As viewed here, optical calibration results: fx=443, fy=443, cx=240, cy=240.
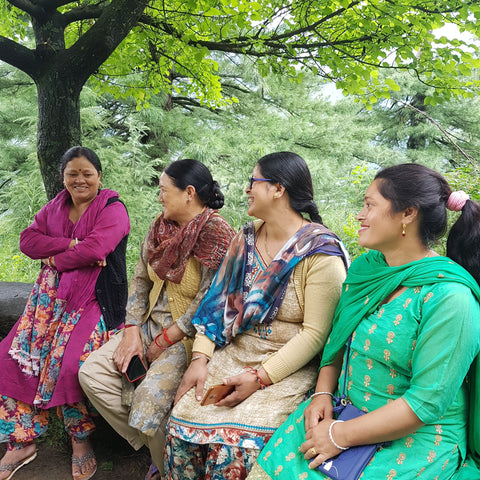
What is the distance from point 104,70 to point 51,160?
1885 mm

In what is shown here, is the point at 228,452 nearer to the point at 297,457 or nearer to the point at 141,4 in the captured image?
the point at 297,457

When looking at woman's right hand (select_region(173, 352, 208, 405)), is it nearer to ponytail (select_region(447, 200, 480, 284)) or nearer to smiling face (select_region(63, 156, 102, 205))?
ponytail (select_region(447, 200, 480, 284))

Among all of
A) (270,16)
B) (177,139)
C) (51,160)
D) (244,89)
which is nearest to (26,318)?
(51,160)

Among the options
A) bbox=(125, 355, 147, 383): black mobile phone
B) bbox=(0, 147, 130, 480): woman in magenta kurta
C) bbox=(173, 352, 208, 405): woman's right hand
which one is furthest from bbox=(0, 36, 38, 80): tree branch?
bbox=(173, 352, 208, 405): woman's right hand

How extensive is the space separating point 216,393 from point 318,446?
51 cm

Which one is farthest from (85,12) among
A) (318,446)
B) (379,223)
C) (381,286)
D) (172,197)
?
(318,446)

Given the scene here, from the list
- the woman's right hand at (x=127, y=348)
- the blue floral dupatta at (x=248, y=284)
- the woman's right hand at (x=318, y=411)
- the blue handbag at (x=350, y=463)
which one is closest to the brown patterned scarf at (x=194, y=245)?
the blue floral dupatta at (x=248, y=284)

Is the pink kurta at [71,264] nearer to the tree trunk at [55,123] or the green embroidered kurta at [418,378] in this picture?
the tree trunk at [55,123]

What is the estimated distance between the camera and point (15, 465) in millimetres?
2457

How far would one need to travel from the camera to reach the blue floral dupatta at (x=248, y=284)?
6.31 ft

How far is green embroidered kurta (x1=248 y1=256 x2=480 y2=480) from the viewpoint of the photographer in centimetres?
131

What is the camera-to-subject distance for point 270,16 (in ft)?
12.6

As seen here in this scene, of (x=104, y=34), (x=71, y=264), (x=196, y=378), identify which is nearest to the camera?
(x=196, y=378)

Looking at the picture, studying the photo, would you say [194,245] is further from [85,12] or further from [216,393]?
[85,12]
